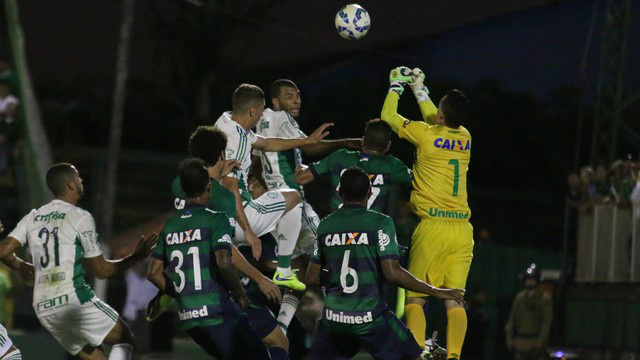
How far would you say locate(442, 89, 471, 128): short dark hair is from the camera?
11.3 m

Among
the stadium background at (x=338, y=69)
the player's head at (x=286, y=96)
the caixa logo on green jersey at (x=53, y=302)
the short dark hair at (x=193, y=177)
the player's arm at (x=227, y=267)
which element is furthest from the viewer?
the stadium background at (x=338, y=69)

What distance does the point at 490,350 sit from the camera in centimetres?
2138

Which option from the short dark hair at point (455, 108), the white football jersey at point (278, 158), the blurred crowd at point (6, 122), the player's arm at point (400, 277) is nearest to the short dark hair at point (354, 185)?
the player's arm at point (400, 277)

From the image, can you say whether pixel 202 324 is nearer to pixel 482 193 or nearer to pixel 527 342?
pixel 527 342

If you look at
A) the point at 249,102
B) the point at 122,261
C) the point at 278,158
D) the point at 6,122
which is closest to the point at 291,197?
the point at 278,158

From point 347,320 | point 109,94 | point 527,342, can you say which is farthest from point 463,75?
point 347,320

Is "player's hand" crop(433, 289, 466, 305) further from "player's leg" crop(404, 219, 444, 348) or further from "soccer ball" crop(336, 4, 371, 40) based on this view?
"soccer ball" crop(336, 4, 371, 40)

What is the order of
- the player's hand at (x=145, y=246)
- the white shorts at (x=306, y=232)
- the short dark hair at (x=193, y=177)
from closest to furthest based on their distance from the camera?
the short dark hair at (x=193, y=177)
the player's hand at (x=145, y=246)
the white shorts at (x=306, y=232)

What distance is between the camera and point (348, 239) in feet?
31.3

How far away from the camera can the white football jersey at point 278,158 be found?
42.7 ft

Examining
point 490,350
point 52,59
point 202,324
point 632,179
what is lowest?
point 490,350

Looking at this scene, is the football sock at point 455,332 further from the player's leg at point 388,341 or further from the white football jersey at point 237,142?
the white football jersey at point 237,142

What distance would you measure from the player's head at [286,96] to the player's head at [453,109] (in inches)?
81.1

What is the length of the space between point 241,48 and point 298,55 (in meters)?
3.15
